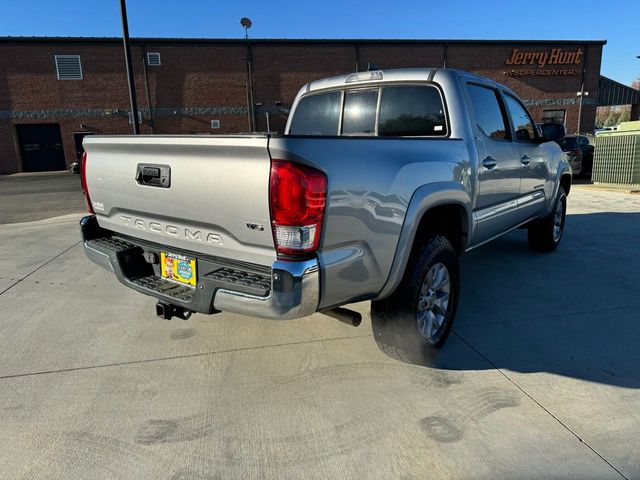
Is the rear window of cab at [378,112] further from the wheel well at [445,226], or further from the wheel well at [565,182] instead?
the wheel well at [565,182]

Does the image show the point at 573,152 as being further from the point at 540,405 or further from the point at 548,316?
the point at 540,405

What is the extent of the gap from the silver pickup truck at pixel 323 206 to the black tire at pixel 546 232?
77.8 inches

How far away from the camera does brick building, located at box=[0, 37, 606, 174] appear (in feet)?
82.4

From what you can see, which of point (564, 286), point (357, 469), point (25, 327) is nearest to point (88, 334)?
point (25, 327)

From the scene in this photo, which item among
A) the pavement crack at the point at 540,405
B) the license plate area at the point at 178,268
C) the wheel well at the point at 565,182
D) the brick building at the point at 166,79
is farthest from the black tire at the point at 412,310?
the brick building at the point at 166,79

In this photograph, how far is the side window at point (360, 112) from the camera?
377 centimetres

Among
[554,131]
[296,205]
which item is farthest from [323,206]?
[554,131]

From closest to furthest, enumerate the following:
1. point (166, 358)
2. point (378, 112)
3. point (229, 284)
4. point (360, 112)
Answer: point (229, 284) < point (166, 358) < point (378, 112) < point (360, 112)

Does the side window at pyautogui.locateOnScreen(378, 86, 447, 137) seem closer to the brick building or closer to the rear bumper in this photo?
the rear bumper

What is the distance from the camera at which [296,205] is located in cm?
207

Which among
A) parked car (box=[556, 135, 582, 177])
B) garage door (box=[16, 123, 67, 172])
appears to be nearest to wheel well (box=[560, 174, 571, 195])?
parked car (box=[556, 135, 582, 177])

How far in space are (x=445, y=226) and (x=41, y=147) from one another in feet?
94.9

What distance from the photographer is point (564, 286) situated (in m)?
4.46

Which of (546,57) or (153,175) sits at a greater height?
(546,57)
